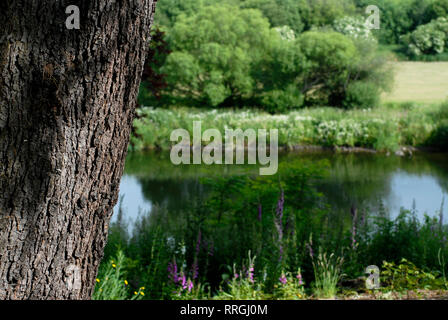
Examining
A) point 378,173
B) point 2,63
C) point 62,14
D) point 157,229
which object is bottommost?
point 378,173

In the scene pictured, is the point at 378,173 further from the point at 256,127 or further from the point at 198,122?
the point at 198,122

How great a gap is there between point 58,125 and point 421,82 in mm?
30144

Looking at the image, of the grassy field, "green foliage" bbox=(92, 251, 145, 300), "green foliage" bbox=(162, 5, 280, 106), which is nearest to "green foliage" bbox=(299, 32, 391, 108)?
the grassy field

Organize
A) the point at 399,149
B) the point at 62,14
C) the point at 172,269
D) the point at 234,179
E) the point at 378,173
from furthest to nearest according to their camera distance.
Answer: the point at 399,149 → the point at 378,173 → the point at 234,179 → the point at 172,269 → the point at 62,14

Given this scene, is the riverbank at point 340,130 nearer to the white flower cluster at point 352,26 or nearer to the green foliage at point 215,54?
the green foliage at point 215,54

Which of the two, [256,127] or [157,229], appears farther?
[256,127]

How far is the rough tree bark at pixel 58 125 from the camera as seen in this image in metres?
1.35

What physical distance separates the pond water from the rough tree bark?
18.8 ft

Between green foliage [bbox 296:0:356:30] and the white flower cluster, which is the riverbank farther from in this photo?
green foliage [bbox 296:0:356:30]

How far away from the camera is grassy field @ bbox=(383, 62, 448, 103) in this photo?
25.0 meters

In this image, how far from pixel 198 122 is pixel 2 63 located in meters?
14.7

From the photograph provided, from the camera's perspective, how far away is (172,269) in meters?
3.42

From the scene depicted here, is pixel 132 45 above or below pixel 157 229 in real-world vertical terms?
above

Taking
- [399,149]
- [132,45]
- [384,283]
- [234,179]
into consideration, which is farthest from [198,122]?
[132,45]
